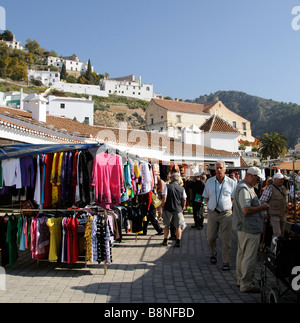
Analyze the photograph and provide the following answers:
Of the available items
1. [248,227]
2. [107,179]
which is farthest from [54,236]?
→ [248,227]

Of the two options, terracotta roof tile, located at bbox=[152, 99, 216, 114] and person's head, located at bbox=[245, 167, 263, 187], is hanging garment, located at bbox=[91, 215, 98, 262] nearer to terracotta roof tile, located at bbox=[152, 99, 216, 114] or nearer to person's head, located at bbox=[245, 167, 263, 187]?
person's head, located at bbox=[245, 167, 263, 187]

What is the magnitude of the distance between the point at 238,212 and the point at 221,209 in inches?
51.7

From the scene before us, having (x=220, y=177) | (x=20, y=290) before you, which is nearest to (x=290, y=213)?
(x=220, y=177)

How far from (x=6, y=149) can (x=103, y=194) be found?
2482mm

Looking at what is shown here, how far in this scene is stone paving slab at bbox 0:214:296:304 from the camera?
15.8 ft

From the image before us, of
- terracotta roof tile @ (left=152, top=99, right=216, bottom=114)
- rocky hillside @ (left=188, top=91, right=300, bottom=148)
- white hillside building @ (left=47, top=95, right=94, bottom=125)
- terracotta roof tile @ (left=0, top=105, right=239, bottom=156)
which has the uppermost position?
rocky hillside @ (left=188, top=91, right=300, bottom=148)

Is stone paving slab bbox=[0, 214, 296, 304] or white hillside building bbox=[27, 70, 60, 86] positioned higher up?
white hillside building bbox=[27, 70, 60, 86]

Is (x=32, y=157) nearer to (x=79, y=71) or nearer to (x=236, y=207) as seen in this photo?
(x=236, y=207)

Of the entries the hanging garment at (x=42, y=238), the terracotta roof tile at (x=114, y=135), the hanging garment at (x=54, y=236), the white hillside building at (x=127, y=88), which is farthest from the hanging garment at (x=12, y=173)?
the white hillside building at (x=127, y=88)

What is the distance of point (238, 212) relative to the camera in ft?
17.0

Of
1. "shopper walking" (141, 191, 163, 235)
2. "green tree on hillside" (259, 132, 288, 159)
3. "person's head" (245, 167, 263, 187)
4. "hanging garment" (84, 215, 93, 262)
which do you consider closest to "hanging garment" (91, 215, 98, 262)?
"hanging garment" (84, 215, 93, 262)

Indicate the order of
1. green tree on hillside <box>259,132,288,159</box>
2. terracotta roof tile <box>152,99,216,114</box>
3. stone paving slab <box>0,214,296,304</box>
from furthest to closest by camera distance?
terracotta roof tile <box>152,99,216,114</box> → green tree on hillside <box>259,132,288,159</box> → stone paving slab <box>0,214,296,304</box>

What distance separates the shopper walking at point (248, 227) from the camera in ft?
16.1

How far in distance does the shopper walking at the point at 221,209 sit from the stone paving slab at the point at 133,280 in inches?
16.9
